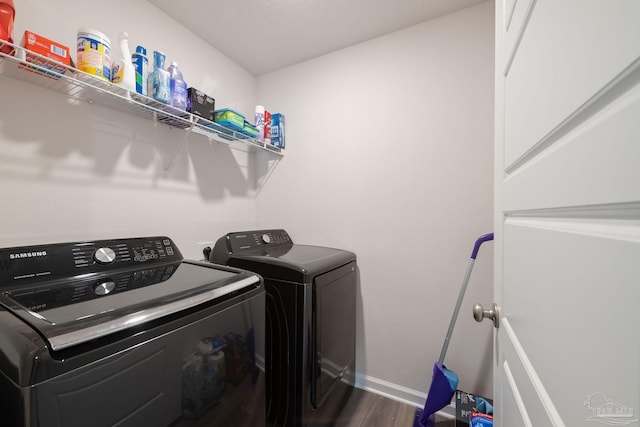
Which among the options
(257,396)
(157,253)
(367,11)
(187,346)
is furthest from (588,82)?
(367,11)

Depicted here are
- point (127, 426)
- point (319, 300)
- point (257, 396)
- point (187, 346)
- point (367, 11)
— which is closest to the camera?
point (127, 426)

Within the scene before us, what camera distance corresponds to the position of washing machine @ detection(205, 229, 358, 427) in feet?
4.45

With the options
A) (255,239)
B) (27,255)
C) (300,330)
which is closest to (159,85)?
(27,255)

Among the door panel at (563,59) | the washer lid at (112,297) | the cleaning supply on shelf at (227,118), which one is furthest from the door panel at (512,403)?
the cleaning supply on shelf at (227,118)

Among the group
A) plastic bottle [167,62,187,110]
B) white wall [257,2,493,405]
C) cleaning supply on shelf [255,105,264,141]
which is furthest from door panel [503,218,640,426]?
cleaning supply on shelf [255,105,264,141]

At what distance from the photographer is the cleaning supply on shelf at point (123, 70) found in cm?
120

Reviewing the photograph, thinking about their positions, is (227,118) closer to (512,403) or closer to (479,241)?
(479,241)

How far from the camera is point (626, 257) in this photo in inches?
12.5

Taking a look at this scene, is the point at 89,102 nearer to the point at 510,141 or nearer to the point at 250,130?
the point at 250,130

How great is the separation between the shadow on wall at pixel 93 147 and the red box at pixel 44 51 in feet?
0.86

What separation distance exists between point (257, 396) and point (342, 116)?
76.2 inches

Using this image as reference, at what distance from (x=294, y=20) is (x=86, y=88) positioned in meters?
1.32

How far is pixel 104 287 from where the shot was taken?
927mm

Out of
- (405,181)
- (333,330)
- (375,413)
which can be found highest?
(405,181)
